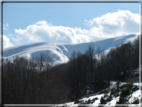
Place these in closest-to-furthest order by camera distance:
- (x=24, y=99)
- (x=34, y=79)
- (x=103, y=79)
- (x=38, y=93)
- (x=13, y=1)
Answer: (x=13, y=1) < (x=24, y=99) < (x=38, y=93) < (x=34, y=79) < (x=103, y=79)

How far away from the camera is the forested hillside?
37.0 feet

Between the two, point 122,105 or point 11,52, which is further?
point 11,52

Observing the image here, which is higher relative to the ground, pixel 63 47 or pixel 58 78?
pixel 63 47

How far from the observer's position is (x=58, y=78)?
22000 mm

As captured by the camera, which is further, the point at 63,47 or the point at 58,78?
the point at 63,47

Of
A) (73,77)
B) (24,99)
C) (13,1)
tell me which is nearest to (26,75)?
(24,99)

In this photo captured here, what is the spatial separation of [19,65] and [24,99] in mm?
3370

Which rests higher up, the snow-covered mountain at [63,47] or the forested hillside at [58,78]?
the snow-covered mountain at [63,47]

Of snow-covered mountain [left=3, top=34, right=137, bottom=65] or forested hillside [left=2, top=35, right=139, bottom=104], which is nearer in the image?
forested hillside [left=2, top=35, right=139, bottom=104]

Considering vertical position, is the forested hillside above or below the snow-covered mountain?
below

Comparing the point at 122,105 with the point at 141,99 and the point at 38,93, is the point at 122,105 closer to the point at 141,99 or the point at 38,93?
the point at 141,99

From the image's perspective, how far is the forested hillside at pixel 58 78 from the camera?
37.0 feet

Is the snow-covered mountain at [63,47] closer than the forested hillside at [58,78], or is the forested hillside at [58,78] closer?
the forested hillside at [58,78]

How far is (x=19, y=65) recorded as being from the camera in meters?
13.2
